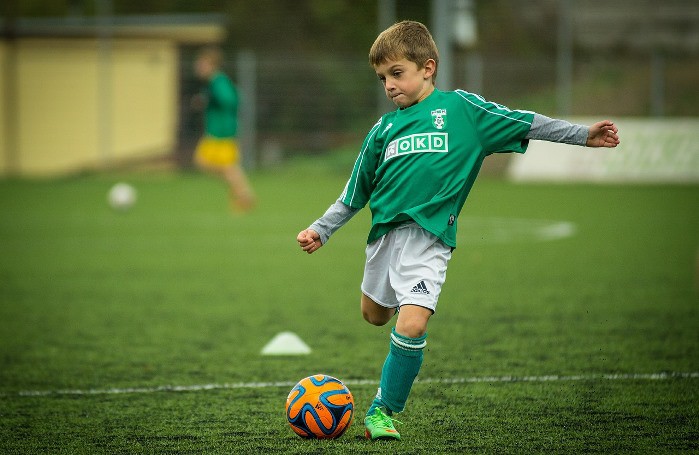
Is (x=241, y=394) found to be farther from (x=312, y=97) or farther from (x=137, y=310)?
(x=312, y=97)

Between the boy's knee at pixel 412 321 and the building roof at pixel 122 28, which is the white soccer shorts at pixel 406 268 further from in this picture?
the building roof at pixel 122 28

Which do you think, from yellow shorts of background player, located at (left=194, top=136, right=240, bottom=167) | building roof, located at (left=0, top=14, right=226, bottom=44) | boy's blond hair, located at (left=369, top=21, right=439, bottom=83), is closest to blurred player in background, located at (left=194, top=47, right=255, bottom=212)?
yellow shorts of background player, located at (left=194, top=136, right=240, bottom=167)

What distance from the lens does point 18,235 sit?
1353 centimetres

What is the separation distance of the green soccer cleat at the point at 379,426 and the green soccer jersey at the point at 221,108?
Answer: 13007 millimetres

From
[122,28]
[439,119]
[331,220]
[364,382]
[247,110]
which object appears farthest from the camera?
[122,28]

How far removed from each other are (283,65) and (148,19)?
4286 millimetres

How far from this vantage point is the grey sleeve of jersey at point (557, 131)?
4.58 metres

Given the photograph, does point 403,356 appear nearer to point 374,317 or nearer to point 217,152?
point 374,317

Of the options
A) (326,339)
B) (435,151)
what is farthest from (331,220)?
(326,339)

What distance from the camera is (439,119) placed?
15.1 feet

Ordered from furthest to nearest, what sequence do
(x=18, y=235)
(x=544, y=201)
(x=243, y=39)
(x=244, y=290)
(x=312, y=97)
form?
(x=243, y=39)
(x=312, y=97)
(x=544, y=201)
(x=18, y=235)
(x=244, y=290)

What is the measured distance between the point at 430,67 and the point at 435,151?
34 centimetres

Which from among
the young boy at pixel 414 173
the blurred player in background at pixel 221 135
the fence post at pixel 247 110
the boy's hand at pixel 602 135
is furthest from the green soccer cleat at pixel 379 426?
the fence post at pixel 247 110

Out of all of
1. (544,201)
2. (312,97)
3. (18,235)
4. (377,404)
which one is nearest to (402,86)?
(377,404)
